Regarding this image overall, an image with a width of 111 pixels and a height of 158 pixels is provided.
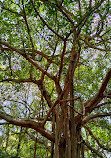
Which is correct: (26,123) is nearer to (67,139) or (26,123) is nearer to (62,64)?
(67,139)

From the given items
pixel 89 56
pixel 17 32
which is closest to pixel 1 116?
pixel 17 32

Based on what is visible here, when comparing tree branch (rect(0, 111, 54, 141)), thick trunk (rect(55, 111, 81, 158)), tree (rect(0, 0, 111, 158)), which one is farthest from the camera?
tree branch (rect(0, 111, 54, 141))

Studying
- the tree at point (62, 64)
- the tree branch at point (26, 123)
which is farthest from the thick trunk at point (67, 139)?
the tree branch at point (26, 123)

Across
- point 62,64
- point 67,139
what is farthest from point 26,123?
point 62,64

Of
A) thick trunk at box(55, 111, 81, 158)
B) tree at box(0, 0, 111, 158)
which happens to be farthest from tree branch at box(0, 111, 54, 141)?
thick trunk at box(55, 111, 81, 158)

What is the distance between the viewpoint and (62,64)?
293 centimetres

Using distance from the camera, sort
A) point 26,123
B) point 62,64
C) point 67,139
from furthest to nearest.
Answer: point 26,123, point 67,139, point 62,64

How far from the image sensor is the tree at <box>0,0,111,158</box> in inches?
117

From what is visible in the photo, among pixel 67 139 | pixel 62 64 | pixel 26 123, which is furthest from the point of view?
pixel 26 123

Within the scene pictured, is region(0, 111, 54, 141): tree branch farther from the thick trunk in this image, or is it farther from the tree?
the thick trunk

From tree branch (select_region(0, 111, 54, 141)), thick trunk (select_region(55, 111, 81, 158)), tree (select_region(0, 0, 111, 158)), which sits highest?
tree (select_region(0, 0, 111, 158))

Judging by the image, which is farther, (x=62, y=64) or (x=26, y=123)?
(x=26, y=123)

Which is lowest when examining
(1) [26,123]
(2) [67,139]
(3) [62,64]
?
(2) [67,139]

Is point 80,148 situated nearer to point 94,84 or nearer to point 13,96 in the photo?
point 94,84
